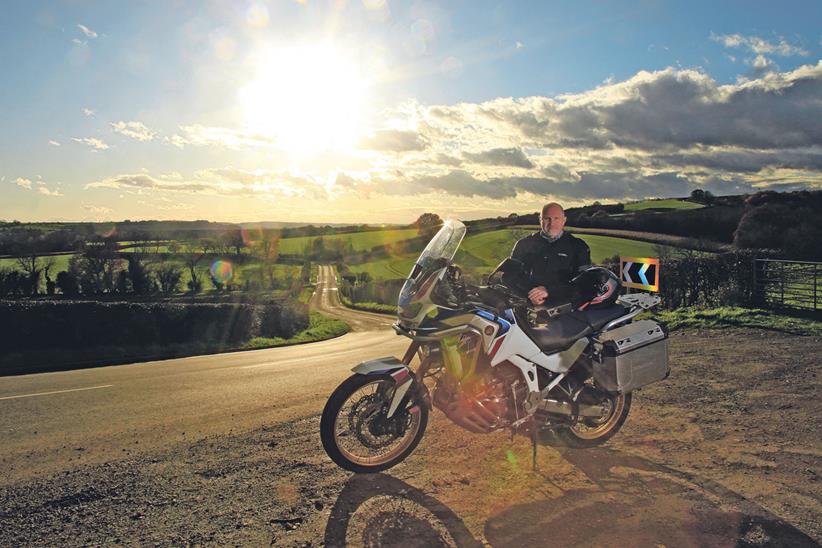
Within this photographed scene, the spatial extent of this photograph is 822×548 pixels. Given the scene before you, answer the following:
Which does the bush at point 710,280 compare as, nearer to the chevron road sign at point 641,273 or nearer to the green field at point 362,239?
the chevron road sign at point 641,273

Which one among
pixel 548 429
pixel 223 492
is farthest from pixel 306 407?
pixel 548 429

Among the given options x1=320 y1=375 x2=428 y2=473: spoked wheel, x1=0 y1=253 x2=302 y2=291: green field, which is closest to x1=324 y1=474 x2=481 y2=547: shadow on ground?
x1=320 y1=375 x2=428 y2=473: spoked wheel

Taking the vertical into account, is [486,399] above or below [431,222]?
below

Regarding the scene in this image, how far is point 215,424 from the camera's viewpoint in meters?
6.85

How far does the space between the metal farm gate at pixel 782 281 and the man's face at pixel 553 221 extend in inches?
485

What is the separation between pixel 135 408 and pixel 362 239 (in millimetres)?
117215

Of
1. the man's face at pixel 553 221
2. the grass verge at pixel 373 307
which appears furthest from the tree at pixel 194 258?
the man's face at pixel 553 221

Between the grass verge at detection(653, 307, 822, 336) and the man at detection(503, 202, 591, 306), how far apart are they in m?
8.71

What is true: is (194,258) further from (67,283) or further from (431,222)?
(431,222)

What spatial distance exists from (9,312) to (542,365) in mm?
25608

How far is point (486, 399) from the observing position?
479 centimetres

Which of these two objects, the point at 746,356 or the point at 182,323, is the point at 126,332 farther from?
the point at 746,356

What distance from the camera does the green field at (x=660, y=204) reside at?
7218 cm

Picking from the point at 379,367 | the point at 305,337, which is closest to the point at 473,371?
the point at 379,367
